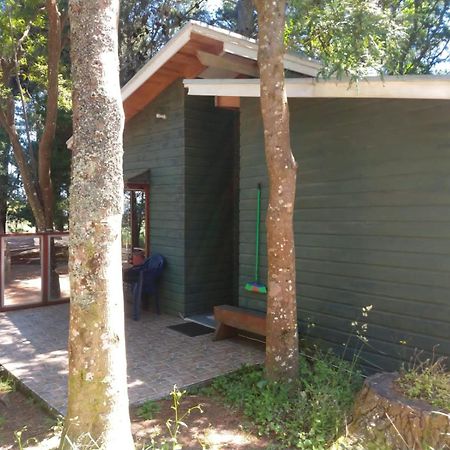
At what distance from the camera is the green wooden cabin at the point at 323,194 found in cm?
426

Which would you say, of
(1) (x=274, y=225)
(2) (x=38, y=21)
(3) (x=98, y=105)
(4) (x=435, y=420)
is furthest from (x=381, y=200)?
(2) (x=38, y=21)

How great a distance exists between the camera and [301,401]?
3.81m

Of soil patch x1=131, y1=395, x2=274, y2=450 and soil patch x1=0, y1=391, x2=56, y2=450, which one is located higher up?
soil patch x1=131, y1=395, x2=274, y2=450

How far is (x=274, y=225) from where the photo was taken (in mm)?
3949

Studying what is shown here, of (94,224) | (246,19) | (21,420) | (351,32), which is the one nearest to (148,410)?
(21,420)

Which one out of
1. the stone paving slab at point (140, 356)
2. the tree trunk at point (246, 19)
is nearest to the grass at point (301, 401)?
the stone paving slab at point (140, 356)

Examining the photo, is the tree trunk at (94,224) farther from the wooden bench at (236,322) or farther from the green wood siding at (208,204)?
the green wood siding at (208,204)

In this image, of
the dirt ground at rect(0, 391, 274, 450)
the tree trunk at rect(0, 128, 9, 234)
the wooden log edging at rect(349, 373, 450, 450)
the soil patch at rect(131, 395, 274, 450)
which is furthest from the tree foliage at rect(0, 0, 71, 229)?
the wooden log edging at rect(349, 373, 450, 450)

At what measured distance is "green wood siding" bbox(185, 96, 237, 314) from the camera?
24.0ft

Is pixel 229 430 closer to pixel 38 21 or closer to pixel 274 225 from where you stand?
pixel 274 225

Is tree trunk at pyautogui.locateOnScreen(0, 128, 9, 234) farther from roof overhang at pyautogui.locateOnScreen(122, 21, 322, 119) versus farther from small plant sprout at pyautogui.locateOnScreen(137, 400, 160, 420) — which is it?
small plant sprout at pyautogui.locateOnScreen(137, 400, 160, 420)

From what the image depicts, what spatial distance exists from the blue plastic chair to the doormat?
0.79 metres

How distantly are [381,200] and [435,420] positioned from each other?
2.28 meters

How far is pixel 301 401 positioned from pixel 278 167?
1.99 m
